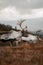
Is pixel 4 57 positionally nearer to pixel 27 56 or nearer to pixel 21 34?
pixel 27 56

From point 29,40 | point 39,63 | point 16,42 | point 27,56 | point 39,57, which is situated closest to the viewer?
point 39,63

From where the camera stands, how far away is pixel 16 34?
20016mm

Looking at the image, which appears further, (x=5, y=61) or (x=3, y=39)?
(x=3, y=39)

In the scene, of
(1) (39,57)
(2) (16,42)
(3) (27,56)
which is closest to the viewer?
(1) (39,57)

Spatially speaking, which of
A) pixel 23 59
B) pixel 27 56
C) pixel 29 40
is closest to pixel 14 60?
pixel 23 59

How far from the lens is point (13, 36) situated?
19.7 meters

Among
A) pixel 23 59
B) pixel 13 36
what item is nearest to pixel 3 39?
pixel 13 36

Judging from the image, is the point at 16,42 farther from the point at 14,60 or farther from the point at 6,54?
the point at 14,60

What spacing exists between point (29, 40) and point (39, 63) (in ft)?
30.1

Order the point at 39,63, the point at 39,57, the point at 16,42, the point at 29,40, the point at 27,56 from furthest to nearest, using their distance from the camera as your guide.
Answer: the point at 29,40 < the point at 16,42 < the point at 27,56 < the point at 39,57 < the point at 39,63

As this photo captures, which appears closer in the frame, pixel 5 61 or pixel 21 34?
pixel 5 61

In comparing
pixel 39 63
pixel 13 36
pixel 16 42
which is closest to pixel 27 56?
pixel 39 63

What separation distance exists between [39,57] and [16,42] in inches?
288

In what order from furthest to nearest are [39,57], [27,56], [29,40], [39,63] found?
[29,40], [27,56], [39,57], [39,63]
